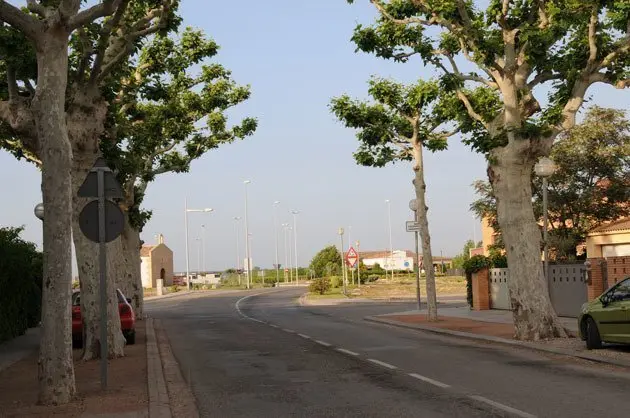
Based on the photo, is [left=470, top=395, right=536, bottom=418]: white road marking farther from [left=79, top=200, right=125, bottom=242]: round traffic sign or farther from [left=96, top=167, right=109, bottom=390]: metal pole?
[left=79, top=200, right=125, bottom=242]: round traffic sign

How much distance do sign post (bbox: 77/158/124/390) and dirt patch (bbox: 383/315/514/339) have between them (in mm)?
10282

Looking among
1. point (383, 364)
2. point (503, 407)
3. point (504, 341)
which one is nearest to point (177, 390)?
point (383, 364)

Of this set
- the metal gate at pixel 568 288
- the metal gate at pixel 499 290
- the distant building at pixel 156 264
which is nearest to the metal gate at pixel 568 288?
the metal gate at pixel 568 288

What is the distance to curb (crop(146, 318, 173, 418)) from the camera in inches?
338

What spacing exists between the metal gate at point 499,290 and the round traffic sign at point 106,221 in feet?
64.8

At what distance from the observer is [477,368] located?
12.3 m

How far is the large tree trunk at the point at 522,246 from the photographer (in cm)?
1614

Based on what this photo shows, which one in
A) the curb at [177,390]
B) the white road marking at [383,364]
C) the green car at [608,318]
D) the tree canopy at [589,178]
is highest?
the tree canopy at [589,178]

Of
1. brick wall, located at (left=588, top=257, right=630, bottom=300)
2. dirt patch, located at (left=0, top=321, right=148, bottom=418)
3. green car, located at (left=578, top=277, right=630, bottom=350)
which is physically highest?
brick wall, located at (left=588, top=257, right=630, bottom=300)

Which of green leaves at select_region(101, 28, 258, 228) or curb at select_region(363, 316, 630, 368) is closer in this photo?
curb at select_region(363, 316, 630, 368)

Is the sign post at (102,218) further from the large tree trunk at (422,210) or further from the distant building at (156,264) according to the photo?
the distant building at (156,264)

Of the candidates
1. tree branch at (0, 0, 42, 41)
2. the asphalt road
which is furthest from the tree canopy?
tree branch at (0, 0, 42, 41)

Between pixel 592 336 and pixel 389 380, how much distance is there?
506 centimetres

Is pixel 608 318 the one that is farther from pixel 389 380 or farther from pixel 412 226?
pixel 412 226
